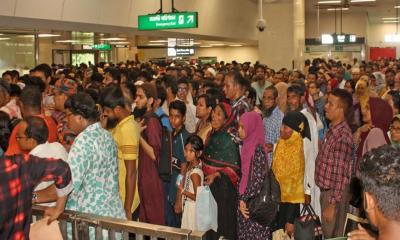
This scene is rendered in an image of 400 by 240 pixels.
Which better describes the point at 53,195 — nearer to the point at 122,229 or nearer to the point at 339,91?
the point at 122,229

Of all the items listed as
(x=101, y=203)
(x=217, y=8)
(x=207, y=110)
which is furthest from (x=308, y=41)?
(x=101, y=203)

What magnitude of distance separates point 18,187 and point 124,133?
94.4 inches

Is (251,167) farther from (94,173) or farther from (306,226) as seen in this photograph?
(94,173)

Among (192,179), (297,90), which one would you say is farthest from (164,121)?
(297,90)

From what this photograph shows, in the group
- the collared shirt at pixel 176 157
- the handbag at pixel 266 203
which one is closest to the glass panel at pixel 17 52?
the collared shirt at pixel 176 157

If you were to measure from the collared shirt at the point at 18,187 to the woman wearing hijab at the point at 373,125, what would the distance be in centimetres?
335

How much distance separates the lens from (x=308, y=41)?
3116 centimetres

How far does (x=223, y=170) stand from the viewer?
5445 millimetres

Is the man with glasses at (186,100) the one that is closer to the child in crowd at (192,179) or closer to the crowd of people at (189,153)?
the crowd of people at (189,153)

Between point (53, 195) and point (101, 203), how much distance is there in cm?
53

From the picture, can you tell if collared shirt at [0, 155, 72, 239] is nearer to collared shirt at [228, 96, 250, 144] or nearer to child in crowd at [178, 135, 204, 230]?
child in crowd at [178, 135, 204, 230]

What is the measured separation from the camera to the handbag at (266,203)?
17.3ft

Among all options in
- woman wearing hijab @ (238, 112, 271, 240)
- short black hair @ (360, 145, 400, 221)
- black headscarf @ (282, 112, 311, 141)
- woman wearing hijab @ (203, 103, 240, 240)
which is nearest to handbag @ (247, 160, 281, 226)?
woman wearing hijab @ (238, 112, 271, 240)

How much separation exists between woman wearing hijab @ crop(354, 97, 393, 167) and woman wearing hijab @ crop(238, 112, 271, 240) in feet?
3.23
